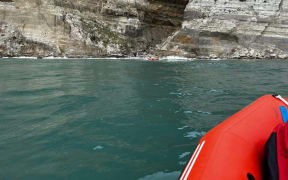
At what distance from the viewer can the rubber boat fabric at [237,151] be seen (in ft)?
6.55

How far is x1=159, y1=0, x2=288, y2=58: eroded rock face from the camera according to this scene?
3328 centimetres

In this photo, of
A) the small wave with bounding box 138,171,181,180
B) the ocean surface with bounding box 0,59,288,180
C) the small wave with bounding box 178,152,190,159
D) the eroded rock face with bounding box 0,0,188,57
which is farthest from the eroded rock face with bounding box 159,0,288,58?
the small wave with bounding box 138,171,181,180

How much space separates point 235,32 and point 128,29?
59.0 ft

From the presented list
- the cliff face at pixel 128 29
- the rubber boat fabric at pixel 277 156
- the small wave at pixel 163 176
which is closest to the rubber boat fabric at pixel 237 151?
the rubber boat fabric at pixel 277 156

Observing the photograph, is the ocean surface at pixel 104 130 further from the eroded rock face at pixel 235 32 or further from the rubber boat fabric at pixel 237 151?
the eroded rock face at pixel 235 32

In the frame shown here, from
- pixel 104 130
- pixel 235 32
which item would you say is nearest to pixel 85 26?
pixel 235 32

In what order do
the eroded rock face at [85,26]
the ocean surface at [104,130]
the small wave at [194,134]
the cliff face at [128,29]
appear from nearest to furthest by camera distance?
the ocean surface at [104,130]
the small wave at [194,134]
the eroded rock face at [85,26]
the cliff face at [128,29]

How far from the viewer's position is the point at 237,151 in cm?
234

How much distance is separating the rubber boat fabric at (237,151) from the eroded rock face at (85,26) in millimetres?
32635

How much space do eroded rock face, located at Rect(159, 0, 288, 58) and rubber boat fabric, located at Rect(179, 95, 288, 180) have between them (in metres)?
33.3

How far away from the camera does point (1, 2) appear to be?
1234 inches

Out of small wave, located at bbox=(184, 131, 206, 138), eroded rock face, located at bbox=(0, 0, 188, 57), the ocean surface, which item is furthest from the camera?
eroded rock face, located at bbox=(0, 0, 188, 57)

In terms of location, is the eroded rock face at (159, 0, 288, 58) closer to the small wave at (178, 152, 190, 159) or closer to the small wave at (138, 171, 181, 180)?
the small wave at (178, 152, 190, 159)

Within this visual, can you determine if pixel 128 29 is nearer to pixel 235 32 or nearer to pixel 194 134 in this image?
pixel 235 32
